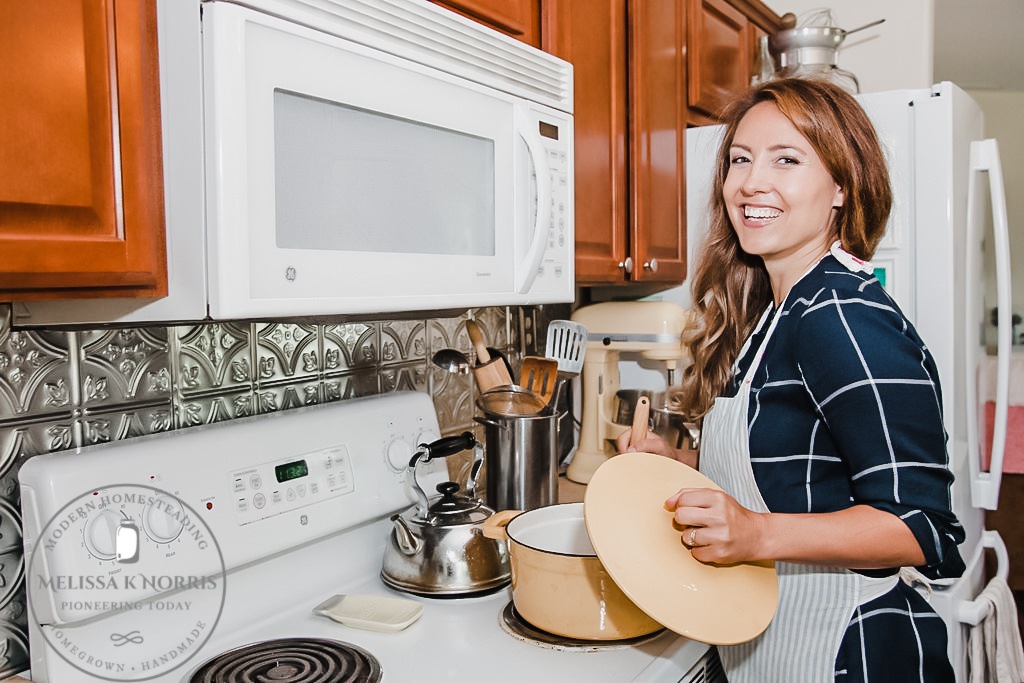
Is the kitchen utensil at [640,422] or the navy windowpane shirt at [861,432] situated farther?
the kitchen utensil at [640,422]

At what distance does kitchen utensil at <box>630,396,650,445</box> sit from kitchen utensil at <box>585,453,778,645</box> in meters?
0.18

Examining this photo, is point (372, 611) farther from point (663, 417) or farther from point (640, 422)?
point (663, 417)

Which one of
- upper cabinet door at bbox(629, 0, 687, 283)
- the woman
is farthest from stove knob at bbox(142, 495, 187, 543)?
upper cabinet door at bbox(629, 0, 687, 283)

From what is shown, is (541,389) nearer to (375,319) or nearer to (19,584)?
(375,319)

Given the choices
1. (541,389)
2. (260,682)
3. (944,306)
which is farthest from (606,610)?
(944,306)

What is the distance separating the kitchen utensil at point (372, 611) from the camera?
3.60 feet

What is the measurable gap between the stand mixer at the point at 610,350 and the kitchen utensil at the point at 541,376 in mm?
426

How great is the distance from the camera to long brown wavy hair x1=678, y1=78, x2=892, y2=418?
115cm

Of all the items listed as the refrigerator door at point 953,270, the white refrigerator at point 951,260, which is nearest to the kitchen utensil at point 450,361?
the white refrigerator at point 951,260

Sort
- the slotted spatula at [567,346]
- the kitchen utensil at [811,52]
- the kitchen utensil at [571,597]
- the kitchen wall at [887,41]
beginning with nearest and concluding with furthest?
the kitchen utensil at [571,597] → the slotted spatula at [567,346] → the kitchen utensil at [811,52] → the kitchen wall at [887,41]

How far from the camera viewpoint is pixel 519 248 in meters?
1.21

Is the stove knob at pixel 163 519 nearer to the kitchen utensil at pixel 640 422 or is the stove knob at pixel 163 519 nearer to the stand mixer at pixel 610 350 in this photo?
the kitchen utensil at pixel 640 422

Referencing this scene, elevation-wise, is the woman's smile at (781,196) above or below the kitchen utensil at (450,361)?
above

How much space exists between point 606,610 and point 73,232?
750 millimetres
